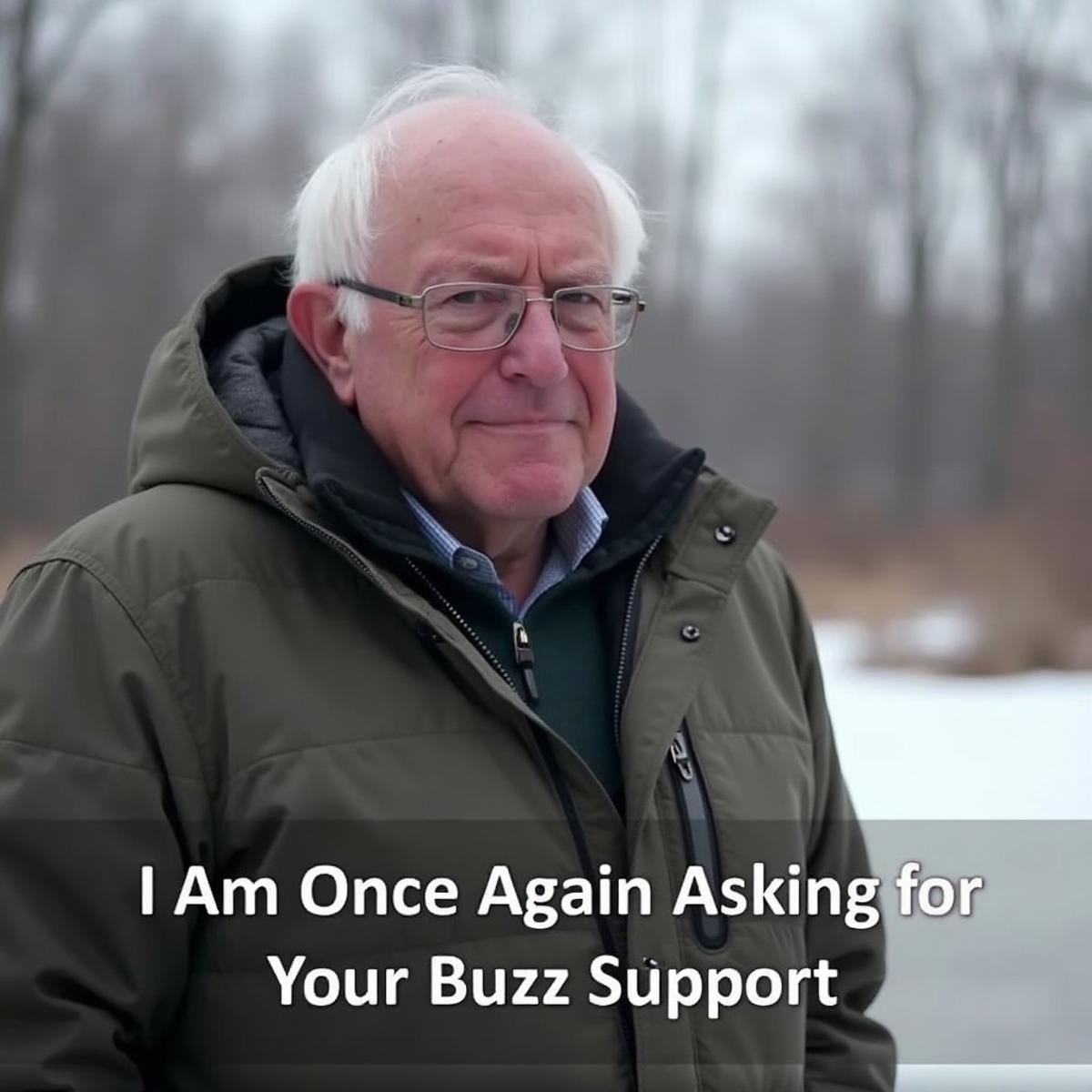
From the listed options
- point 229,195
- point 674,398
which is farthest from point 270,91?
point 674,398

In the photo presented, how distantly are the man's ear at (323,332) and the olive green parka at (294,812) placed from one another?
14 cm

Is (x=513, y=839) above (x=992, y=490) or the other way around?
the other way around

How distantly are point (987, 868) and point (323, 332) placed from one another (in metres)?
3.75

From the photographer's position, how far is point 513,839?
5.82 feet

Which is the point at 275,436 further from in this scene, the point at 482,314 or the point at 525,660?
the point at 525,660

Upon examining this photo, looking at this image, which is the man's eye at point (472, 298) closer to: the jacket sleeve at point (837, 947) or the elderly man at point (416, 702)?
the elderly man at point (416, 702)

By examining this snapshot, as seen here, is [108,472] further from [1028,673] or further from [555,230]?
[555,230]

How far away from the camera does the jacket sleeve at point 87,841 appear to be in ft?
5.16

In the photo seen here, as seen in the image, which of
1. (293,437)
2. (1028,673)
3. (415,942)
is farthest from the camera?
(1028,673)

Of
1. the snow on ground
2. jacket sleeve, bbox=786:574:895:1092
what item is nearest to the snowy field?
the snow on ground

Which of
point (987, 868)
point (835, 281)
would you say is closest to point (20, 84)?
point (835, 281)

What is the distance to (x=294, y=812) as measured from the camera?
1.68 m

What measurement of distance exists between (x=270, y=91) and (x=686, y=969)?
47.6ft

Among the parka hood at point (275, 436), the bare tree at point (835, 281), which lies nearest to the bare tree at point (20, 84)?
the bare tree at point (835, 281)
